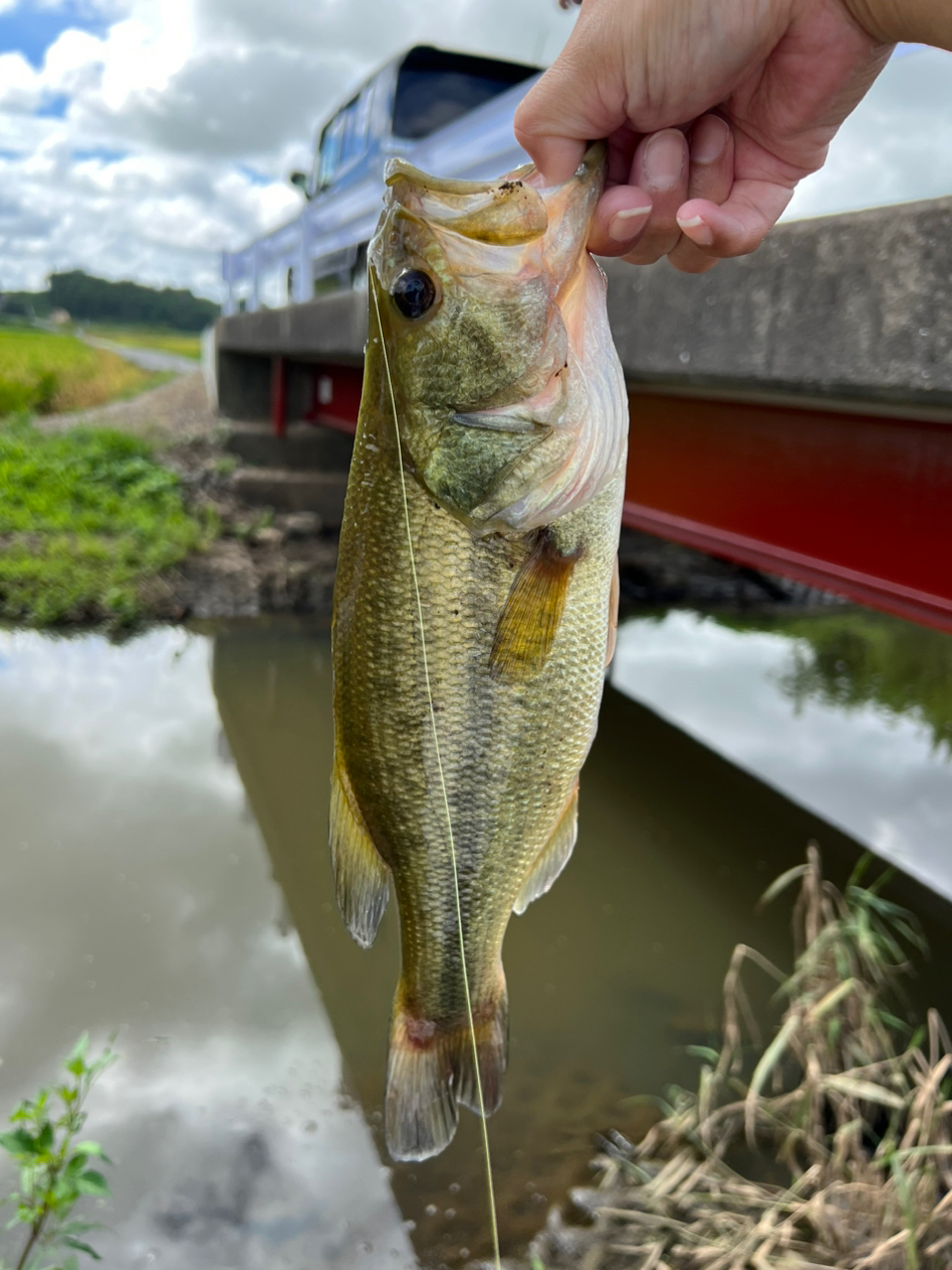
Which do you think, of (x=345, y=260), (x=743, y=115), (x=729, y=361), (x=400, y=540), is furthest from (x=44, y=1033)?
(x=345, y=260)

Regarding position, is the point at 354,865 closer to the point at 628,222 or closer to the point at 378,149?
the point at 628,222

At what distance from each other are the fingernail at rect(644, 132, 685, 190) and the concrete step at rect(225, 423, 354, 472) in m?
11.0

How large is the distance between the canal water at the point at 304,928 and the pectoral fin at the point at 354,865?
216cm

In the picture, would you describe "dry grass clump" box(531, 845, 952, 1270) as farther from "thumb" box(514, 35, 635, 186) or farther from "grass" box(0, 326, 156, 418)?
"grass" box(0, 326, 156, 418)

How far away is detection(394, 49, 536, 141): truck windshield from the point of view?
1024 cm

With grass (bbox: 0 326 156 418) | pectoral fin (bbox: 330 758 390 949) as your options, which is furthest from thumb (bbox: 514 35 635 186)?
grass (bbox: 0 326 156 418)

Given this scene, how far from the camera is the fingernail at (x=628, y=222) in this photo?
1.46 m

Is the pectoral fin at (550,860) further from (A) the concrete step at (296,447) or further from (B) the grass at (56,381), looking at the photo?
(B) the grass at (56,381)

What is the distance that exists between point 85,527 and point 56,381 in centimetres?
1352

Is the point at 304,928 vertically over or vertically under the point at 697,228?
under

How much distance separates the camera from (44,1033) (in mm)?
3984

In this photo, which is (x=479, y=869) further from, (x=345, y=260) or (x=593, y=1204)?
(x=345, y=260)

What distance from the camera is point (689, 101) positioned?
151cm

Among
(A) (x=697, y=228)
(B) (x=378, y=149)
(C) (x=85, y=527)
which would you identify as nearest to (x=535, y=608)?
(A) (x=697, y=228)
